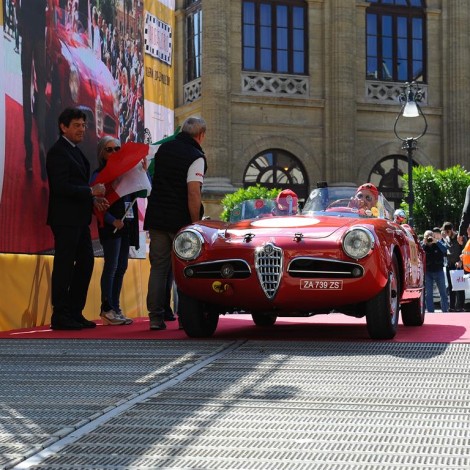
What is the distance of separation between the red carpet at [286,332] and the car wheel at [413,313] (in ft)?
0.36

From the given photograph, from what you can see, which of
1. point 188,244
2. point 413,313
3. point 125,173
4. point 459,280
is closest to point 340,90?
point 459,280

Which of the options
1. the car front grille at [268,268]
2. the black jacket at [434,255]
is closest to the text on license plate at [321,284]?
the car front grille at [268,268]

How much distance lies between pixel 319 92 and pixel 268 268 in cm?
3228

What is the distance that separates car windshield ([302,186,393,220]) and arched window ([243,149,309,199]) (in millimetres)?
28905

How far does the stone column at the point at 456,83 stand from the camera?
41312mm

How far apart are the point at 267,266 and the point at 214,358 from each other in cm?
145

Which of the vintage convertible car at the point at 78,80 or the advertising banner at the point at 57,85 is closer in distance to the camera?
the advertising banner at the point at 57,85

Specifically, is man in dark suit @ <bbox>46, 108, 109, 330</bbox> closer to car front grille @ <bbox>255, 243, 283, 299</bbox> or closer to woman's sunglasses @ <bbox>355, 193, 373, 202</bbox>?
car front grille @ <bbox>255, 243, 283, 299</bbox>

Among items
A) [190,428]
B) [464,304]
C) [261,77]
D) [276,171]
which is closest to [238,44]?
[261,77]

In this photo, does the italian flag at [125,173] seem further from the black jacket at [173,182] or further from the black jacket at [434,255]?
the black jacket at [434,255]

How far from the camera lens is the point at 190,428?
4863 millimetres

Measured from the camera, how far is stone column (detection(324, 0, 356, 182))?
40000mm

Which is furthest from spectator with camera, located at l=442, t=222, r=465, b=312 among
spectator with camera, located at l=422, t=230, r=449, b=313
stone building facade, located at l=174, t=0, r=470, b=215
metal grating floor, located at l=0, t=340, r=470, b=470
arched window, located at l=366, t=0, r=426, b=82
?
arched window, located at l=366, t=0, r=426, b=82

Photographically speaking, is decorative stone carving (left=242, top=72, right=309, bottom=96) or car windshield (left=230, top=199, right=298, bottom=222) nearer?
car windshield (left=230, top=199, right=298, bottom=222)
